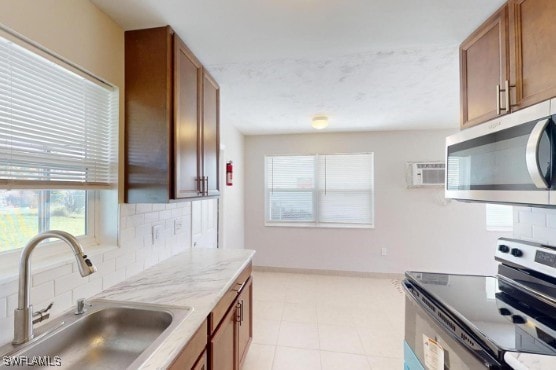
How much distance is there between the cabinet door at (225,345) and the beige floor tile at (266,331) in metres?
0.81

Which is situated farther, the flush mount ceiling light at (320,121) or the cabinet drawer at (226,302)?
the flush mount ceiling light at (320,121)

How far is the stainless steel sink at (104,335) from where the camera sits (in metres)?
0.94

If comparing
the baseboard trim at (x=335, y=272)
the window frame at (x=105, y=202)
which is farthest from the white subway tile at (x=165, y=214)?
the baseboard trim at (x=335, y=272)

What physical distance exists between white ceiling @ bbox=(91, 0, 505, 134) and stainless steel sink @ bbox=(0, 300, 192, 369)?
1465mm

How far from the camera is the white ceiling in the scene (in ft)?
4.31

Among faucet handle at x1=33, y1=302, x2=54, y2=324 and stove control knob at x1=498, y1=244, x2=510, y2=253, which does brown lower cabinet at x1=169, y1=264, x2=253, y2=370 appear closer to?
faucet handle at x1=33, y1=302, x2=54, y2=324

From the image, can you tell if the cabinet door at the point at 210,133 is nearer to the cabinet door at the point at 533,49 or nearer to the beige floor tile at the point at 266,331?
the beige floor tile at the point at 266,331

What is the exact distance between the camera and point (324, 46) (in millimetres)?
1669

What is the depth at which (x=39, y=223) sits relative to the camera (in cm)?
118

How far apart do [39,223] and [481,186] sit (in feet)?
7.02

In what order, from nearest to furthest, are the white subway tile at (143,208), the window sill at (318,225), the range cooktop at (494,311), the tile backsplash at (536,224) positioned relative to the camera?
the range cooktop at (494,311)
the tile backsplash at (536,224)
the white subway tile at (143,208)
the window sill at (318,225)

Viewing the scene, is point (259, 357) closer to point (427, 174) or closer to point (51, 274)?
point (51, 274)

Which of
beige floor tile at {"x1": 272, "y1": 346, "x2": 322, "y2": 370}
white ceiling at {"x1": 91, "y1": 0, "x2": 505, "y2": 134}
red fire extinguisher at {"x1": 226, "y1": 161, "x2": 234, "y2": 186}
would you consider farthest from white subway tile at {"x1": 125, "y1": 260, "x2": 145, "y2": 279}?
red fire extinguisher at {"x1": 226, "y1": 161, "x2": 234, "y2": 186}

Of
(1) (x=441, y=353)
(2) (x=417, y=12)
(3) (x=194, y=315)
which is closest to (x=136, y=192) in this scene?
(3) (x=194, y=315)
